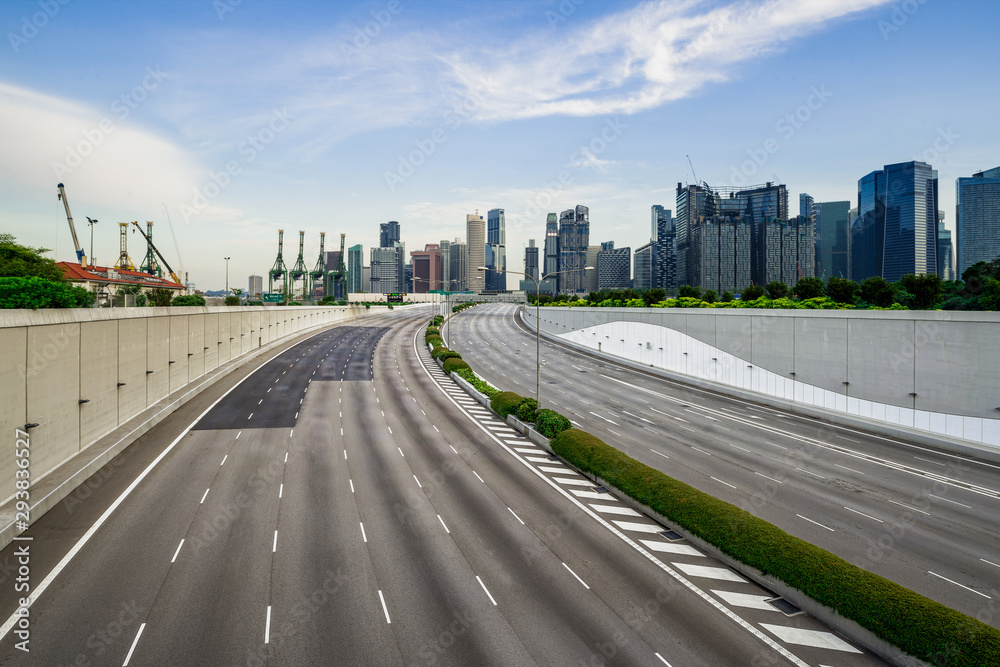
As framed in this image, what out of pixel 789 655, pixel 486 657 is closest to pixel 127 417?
pixel 486 657

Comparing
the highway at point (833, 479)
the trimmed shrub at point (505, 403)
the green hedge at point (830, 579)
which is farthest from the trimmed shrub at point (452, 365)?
the green hedge at point (830, 579)

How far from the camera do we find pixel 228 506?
19.8 meters

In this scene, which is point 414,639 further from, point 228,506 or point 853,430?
point 853,430

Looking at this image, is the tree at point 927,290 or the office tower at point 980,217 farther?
the office tower at point 980,217

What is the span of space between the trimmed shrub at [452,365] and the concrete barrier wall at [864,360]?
24.7 metres

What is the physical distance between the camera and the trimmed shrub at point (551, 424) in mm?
29438

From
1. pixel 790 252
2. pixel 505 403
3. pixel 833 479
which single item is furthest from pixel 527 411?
pixel 790 252

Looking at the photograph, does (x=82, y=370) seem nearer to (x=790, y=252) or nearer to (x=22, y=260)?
(x=22, y=260)

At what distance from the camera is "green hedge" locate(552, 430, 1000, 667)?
11.2m

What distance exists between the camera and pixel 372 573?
15.2m

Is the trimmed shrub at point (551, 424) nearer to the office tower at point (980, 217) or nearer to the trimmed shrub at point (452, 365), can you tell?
the trimmed shrub at point (452, 365)

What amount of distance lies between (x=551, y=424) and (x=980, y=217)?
172 metres

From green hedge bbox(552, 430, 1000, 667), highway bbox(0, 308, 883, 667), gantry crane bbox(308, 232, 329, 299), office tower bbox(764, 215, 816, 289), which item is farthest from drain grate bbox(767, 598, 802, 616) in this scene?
office tower bbox(764, 215, 816, 289)

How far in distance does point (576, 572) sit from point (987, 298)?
35228 millimetres
